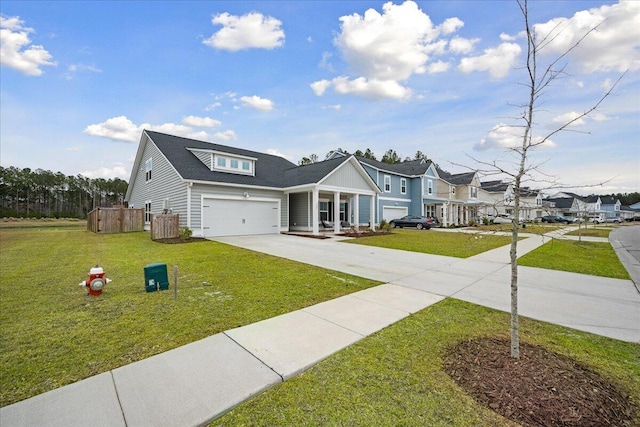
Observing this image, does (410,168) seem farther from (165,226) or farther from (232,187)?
(165,226)

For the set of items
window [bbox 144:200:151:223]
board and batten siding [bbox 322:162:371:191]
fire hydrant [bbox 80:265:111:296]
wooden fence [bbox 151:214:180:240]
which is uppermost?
board and batten siding [bbox 322:162:371:191]

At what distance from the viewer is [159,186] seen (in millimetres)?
19109

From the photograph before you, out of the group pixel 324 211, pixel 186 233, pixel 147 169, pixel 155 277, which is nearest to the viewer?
pixel 155 277

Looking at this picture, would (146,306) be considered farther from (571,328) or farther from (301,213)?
(301,213)

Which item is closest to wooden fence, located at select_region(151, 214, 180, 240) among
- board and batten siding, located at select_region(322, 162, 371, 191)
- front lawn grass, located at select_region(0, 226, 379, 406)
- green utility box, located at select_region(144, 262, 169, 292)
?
front lawn grass, located at select_region(0, 226, 379, 406)

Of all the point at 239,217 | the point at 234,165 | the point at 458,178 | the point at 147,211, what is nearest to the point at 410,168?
the point at 458,178

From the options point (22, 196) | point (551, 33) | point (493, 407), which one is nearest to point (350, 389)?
point (493, 407)

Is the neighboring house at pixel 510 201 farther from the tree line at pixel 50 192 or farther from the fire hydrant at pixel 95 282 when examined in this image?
the tree line at pixel 50 192

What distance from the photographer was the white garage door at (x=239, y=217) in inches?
650

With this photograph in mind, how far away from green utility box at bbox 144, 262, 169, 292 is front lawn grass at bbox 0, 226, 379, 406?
0.23m

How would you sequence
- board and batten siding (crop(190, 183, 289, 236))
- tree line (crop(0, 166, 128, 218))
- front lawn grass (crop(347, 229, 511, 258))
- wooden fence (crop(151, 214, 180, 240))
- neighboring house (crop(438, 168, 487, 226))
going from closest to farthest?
front lawn grass (crop(347, 229, 511, 258)) < wooden fence (crop(151, 214, 180, 240)) < board and batten siding (crop(190, 183, 289, 236)) < neighboring house (crop(438, 168, 487, 226)) < tree line (crop(0, 166, 128, 218))

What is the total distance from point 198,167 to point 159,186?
387cm

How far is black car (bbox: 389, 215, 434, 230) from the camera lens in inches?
1083

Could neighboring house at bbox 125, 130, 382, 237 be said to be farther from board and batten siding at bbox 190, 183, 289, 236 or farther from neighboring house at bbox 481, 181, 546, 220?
neighboring house at bbox 481, 181, 546, 220
